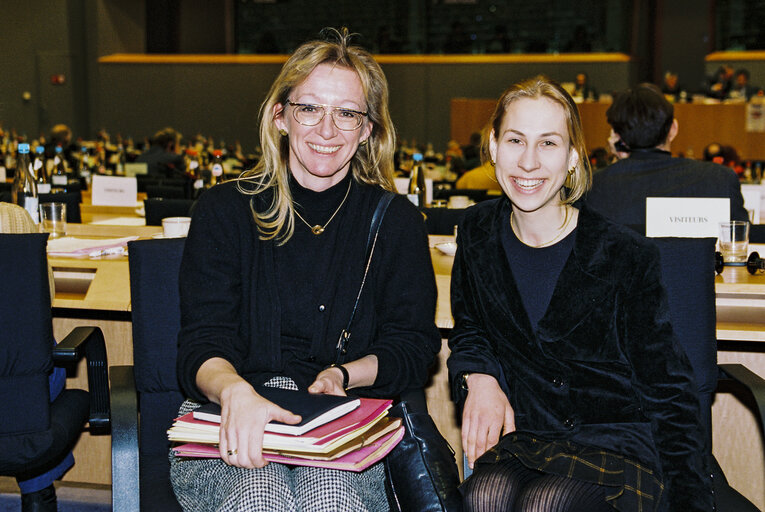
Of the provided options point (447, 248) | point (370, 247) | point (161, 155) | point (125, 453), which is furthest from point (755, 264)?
point (161, 155)

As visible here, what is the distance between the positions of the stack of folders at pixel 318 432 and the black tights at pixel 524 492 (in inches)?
9.9

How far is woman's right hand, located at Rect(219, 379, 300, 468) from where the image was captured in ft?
4.89

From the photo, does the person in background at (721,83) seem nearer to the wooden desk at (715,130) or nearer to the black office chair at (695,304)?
the wooden desk at (715,130)

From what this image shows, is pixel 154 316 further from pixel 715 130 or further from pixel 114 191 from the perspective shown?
pixel 715 130

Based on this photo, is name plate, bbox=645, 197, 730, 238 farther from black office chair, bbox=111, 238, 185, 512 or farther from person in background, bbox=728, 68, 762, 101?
person in background, bbox=728, 68, 762, 101

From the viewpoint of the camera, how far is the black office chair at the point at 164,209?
341 cm

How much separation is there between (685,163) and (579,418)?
7.14 feet

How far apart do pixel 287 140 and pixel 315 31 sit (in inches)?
377

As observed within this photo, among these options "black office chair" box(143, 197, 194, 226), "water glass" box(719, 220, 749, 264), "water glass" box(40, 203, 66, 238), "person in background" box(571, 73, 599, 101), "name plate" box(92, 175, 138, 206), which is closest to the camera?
"water glass" box(719, 220, 749, 264)

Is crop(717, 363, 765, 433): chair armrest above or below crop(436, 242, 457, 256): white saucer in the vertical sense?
below

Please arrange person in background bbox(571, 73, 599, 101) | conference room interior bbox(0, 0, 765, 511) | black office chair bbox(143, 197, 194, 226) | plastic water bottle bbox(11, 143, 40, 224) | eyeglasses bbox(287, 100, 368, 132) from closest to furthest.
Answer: eyeglasses bbox(287, 100, 368, 132) → black office chair bbox(143, 197, 194, 226) → plastic water bottle bbox(11, 143, 40, 224) → person in background bbox(571, 73, 599, 101) → conference room interior bbox(0, 0, 765, 511)

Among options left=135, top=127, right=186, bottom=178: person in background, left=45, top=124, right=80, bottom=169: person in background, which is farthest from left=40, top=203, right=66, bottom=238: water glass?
left=45, top=124, right=80, bottom=169: person in background

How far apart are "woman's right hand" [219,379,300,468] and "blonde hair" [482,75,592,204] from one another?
78cm

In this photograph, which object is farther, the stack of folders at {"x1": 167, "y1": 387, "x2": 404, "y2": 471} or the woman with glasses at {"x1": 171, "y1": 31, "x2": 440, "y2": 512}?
the woman with glasses at {"x1": 171, "y1": 31, "x2": 440, "y2": 512}
